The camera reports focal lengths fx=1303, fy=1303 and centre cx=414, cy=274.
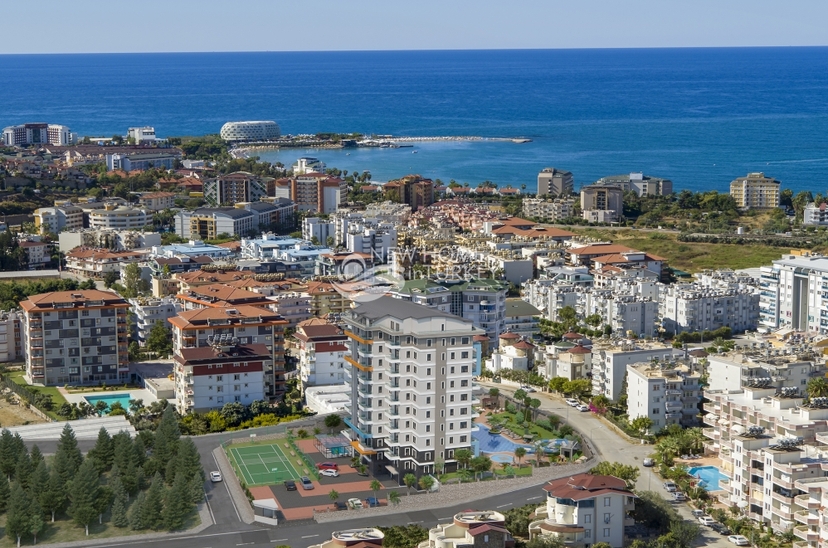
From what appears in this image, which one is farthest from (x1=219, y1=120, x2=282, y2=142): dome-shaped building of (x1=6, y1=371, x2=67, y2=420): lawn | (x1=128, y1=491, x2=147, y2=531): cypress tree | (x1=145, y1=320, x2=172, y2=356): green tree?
(x1=128, y1=491, x2=147, y2=531): cypress tree

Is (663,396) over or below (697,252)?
below

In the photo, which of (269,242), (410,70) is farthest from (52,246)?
(410,70)

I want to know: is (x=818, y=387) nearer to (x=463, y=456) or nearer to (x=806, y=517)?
(x=806, y=517)

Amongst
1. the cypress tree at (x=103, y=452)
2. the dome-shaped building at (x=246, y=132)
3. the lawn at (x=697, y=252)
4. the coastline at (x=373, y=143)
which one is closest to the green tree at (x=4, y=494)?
the cypress tree at (x=103, y=452)

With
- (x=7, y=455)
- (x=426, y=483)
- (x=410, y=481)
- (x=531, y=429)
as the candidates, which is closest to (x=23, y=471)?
(x=7, y=455)

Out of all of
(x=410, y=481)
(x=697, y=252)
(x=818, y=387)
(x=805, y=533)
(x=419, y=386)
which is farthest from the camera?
(x=697, y=252)

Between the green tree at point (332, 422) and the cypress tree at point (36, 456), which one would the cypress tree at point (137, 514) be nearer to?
the cypress tree at point (36, 456)
